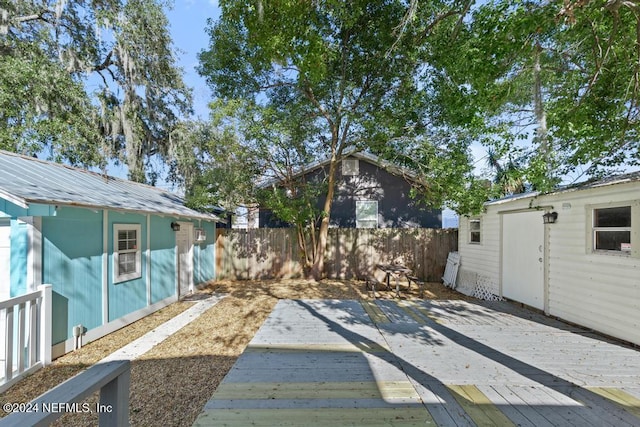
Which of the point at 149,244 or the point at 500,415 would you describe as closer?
the point at 500,415

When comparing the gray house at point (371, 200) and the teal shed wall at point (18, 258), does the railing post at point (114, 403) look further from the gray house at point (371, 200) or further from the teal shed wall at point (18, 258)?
the gray house at point (371, 200)

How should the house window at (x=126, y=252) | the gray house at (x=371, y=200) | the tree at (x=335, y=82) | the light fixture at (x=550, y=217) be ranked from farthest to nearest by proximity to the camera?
the gray house at (x=371, y=200) → the tree at (x=335, y=82) → the light fixture at (x=550, y=217) → the house window at (x=126, y=252)

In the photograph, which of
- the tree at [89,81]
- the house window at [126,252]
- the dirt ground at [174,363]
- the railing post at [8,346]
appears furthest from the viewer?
the tree at [89,81]

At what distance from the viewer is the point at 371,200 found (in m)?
11.2

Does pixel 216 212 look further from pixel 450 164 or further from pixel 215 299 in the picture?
pixel 450 164

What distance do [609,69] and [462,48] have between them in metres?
3.28

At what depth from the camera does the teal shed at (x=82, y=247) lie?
3.83 metres

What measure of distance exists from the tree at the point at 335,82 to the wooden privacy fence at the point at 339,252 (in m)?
0.89

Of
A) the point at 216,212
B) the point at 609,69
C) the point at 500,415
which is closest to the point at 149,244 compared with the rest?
the point at 216,212

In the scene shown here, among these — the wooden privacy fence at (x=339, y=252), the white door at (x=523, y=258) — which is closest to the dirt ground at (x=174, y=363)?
the wooden privacy fence at (x=339, y=252)

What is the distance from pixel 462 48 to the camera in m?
4.59

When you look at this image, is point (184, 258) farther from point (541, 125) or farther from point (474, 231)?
point (541, 125)

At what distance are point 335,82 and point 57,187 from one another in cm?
690

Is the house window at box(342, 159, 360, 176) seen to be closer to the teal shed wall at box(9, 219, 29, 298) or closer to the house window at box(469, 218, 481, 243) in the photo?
the house window at box(469, 218, 481, 243)
